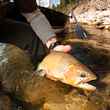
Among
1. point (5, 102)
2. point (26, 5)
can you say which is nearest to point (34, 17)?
point (26, 5)

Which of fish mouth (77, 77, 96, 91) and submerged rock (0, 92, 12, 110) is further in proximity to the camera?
fish mouth (77, 77, 96, 91)

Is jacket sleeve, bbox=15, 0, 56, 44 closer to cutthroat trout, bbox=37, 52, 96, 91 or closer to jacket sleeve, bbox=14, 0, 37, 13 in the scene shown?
jacket sleeve, bbox=14, 0, 37, 13

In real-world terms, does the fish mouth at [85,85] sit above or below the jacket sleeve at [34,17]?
below

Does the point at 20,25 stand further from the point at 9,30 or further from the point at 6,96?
the point at 6,96

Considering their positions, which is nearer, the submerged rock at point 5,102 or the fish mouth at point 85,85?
the submerged rock at point 5,102

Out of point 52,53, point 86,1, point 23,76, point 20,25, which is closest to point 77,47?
point 20,25

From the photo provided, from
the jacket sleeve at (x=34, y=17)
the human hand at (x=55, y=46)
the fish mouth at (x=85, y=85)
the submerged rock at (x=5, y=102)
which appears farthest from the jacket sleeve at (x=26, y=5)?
the submerged rock at (x=5, y=102)

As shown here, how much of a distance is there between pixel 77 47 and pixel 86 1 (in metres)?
6.78

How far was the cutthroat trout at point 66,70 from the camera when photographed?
3432 millimetres

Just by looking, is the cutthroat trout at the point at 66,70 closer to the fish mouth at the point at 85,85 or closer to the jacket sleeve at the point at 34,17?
the fish mouth at the point at 85,85

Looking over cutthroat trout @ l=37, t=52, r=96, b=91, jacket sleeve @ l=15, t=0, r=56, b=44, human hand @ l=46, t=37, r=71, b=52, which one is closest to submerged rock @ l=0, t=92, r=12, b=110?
cutthroat trout @ l=37, t=52, r=96, b=91

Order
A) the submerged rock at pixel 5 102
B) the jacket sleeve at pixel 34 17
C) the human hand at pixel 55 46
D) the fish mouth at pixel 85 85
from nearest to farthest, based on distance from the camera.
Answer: the submerged rock at pixel 5 102 → the fish mouth at pixel 85 85 → the human hand at pixel 55 46 → the jacket sleeve at pixel 34 17

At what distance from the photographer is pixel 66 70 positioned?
140 inches

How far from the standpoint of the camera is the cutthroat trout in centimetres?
343
